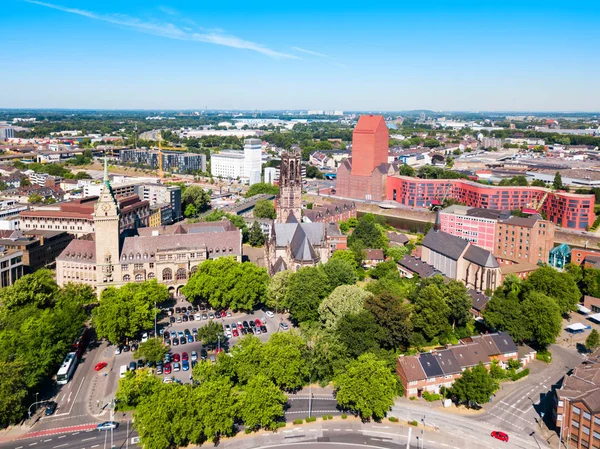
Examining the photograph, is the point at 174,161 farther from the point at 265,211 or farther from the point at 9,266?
the point at 9,266

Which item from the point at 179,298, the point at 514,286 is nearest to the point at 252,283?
the point at 179,298

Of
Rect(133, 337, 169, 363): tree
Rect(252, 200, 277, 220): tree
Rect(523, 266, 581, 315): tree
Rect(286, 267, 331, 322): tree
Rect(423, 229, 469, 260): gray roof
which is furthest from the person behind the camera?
Rect(252, 200, 277, 220): tree

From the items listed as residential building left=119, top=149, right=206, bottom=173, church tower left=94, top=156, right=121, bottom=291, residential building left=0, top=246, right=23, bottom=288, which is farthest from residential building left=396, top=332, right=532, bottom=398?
residential building left=119, top=149, right=206, bottom=173

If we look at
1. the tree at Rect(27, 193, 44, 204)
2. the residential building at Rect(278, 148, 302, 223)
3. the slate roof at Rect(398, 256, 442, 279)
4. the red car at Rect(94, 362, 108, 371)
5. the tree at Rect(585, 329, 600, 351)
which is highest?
the residential building at Rect(278, 148, 302, 223)

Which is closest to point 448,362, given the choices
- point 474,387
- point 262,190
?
point 474,387

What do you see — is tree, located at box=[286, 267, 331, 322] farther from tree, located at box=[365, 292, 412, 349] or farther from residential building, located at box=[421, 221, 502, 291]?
residential building, located at box=[421, 221, 502, 291]

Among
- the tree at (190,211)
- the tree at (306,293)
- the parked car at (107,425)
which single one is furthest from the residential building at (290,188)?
the parked car at (107,425)

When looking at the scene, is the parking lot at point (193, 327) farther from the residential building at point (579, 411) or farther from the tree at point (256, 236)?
the tree at point (256, 236)
